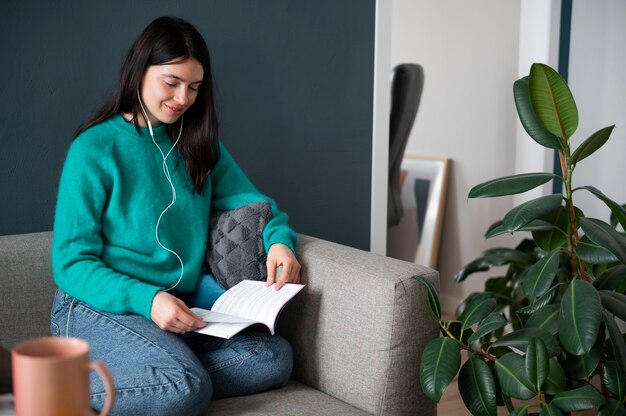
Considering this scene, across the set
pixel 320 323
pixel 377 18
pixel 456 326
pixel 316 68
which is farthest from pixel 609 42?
pixel 320 323

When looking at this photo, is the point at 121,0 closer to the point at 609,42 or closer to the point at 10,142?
the point at 10,142

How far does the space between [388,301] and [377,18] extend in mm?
1301

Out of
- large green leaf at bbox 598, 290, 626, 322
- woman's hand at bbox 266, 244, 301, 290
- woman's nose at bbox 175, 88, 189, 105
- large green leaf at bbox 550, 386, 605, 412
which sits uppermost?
woman's nose at bbox 175, 88, 189, 105

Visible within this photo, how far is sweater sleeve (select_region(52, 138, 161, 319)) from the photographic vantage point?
1691mm

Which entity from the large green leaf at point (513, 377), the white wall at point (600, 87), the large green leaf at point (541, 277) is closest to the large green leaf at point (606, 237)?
the large green leaf at point (541, 277)

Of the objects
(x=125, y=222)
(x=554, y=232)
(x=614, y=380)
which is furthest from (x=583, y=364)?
(x=125, y=222)

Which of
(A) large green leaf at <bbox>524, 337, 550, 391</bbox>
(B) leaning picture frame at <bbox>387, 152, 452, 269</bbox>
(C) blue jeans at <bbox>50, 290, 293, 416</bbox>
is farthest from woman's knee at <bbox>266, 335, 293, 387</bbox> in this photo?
(B) leaning picture frame at <bbox>387, 152, 452, 269</bbox>

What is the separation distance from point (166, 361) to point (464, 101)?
261cm

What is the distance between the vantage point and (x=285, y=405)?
5.53 feet

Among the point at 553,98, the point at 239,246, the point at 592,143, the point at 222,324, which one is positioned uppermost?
the point at 553,98

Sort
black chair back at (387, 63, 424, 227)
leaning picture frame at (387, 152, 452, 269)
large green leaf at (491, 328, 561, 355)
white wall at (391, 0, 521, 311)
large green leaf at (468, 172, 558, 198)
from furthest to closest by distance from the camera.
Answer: leaning picture frame at (387, 152, 452, 269) < white wall at (391, 0, 521, 311) < black chair back at (387, 63, 424, 227) < large green leaf at (468, 172, 558, 198) < large green leaf at (491, 328, 561, 355)

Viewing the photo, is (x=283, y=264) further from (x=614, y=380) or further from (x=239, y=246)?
(x=614, y=380)

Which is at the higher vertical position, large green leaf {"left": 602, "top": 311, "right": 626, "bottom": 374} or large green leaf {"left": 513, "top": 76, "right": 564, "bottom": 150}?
large green leaf {"left": 513, "top": 76, "right": 564, "bottom": 150}

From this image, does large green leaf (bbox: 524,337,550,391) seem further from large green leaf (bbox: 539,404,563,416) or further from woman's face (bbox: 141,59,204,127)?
woman's face (bbox: 141,59,204,127)
